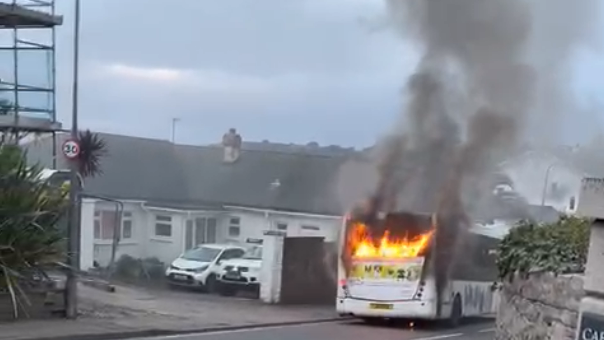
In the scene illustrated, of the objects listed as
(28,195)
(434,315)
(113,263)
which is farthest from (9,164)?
(113,263)

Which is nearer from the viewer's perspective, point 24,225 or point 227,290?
point 24,225

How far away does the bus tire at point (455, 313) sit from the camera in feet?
78.8

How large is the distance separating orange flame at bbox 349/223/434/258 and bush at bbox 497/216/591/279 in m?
11.7

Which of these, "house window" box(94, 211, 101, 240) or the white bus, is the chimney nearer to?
"house window" box(94, 211, 101, 240)

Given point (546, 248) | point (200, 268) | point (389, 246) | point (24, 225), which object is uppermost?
point (546, 248)

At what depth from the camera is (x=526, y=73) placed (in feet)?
78.3

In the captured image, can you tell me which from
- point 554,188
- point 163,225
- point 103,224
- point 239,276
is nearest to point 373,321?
point 239,276

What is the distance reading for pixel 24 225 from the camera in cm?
1692

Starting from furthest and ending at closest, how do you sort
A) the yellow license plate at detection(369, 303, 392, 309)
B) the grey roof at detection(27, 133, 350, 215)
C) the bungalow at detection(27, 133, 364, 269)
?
the grey roof at detection(27, 133, 350, 215), the bungalow at detection(27, 133, 364, 269), the yellow license plate at detection(369, 303, 392, 309)

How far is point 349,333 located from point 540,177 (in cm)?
1740

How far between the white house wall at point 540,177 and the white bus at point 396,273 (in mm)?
5965

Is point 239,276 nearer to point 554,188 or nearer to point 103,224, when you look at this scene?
point 103,224

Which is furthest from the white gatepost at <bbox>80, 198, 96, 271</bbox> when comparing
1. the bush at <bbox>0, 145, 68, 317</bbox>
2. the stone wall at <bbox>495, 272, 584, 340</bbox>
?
the stone wall at <bbox>495, 272, 584, 340</bbox>

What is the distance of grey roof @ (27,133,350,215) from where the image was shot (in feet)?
146
